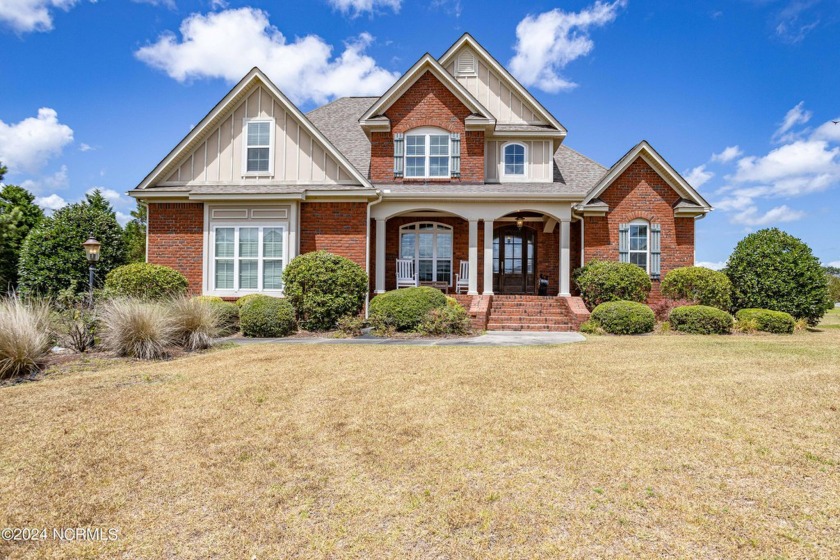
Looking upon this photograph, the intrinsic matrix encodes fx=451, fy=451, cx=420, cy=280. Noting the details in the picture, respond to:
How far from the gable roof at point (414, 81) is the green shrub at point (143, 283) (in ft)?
26.4

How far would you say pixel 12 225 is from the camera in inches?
658

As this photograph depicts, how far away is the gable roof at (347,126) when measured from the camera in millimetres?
17188

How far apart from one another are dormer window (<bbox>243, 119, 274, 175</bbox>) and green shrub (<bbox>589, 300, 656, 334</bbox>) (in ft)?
36.1

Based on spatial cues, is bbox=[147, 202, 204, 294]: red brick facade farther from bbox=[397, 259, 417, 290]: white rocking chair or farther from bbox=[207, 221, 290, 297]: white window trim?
bbox=[397, 259, 417, 290]: white rocking chair

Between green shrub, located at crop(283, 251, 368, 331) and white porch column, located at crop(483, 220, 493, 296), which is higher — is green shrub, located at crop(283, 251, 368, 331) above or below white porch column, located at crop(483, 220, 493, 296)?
below

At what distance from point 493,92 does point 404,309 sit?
10.2 metres

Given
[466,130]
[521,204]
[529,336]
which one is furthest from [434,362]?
[466,130]

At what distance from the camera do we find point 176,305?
370 inches

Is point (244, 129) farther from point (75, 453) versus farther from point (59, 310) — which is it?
point (75, 453)

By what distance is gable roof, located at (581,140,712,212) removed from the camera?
51.2 feet

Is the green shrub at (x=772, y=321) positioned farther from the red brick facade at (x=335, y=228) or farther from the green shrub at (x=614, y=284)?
the red brick facade at (x=335, y=228)

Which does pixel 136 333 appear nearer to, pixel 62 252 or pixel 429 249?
pixel 62 252

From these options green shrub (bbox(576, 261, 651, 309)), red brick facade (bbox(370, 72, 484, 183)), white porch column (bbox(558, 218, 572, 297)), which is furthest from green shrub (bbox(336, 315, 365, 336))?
green shrub (bbox(576, 261, 651, 309))

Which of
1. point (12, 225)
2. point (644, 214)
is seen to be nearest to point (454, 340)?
point (644, 214)
